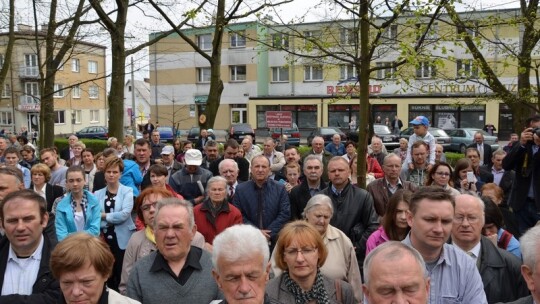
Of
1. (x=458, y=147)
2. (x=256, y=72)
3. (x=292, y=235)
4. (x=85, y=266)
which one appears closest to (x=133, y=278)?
(x=85, y=266)

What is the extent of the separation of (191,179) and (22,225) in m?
4.21

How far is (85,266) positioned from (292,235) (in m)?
1.47

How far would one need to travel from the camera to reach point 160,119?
49.5 metres

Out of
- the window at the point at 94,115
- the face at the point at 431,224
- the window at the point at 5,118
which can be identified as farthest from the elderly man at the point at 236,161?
the window at the point at 94,115

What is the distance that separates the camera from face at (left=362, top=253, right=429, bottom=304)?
233 centimetres

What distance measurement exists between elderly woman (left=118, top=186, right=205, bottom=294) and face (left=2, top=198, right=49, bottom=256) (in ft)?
2.80

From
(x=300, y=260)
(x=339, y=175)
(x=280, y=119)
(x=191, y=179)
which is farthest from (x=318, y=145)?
(x=300, y=260)

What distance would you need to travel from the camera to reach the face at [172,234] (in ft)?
11.2

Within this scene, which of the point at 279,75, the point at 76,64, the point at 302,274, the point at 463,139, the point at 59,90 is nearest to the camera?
the point at 302,274

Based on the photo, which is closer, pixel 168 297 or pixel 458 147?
pixel 168 297

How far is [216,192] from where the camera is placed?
17.8ft

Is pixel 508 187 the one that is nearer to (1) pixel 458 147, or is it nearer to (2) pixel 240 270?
(2) pixel 240 270

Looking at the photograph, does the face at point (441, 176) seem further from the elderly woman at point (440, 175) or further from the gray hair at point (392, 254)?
the gray hair at point (392, 254)

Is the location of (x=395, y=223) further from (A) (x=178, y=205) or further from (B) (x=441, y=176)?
(B) (x=441, y=176)
